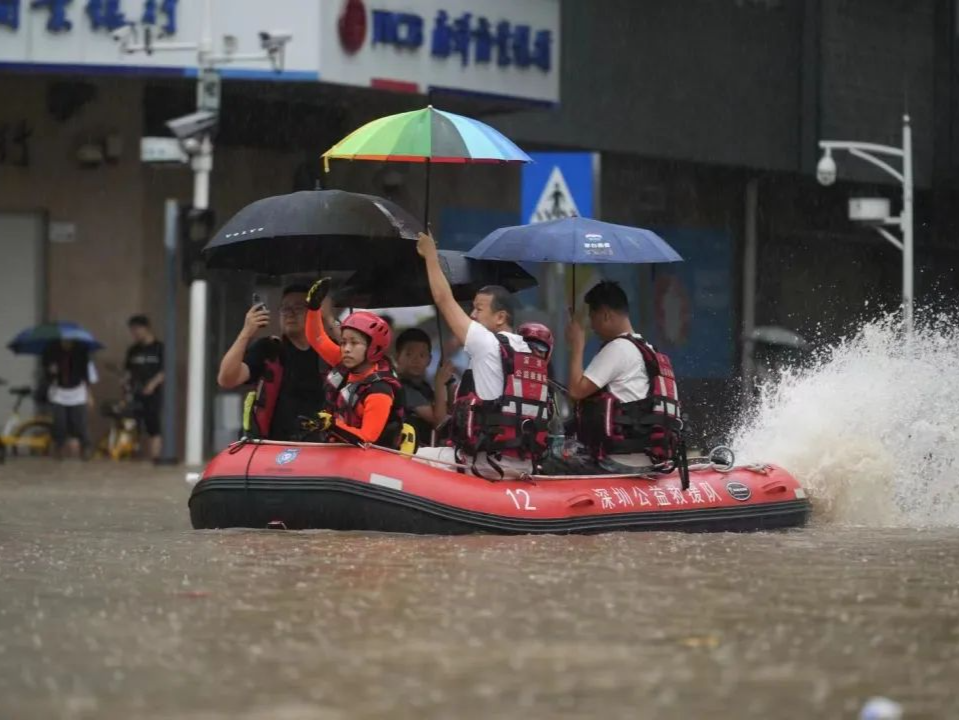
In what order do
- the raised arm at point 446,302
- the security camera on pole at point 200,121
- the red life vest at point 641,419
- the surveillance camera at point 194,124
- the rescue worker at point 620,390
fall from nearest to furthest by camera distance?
1. the raised arm at point 446,302
2. the rescue worker at point 620,390
3. the red life vest at point 641,419
4. the surveillance camera at point 194,124
5. the security camera on pole at point 200,121

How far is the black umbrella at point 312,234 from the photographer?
12.3 meters

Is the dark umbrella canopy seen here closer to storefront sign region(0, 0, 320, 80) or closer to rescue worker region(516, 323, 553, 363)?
rescue worker region(516, 323, 553, 363)

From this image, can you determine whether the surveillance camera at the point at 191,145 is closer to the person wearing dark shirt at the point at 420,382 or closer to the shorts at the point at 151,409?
the shorts at the point at 151,409

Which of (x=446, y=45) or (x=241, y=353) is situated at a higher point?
(x=446, y=45)

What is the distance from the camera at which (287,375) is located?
12523 mm

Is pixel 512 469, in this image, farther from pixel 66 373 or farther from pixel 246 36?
pixel 66 373

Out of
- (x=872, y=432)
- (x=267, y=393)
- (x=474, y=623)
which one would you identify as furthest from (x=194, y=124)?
(x=474, y=623)

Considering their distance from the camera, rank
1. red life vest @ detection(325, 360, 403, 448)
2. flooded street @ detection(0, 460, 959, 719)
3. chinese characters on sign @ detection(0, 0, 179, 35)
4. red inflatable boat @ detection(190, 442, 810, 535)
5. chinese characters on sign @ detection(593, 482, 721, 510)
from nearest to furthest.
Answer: flooded street @ detection(0, 460, 959, 719) < red inflatable boat @ detection(190, 442, 810, 535) < red life vest @ detection(325, 360, 403, 448) < chinese characters on sign @ detection(593, 482, 721, 510) < chinese characters on sign @ detection(0, 0, 179, 35)

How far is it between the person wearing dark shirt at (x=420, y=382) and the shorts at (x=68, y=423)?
1109 cm

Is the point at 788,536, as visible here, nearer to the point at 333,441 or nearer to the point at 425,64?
the point at 333,441

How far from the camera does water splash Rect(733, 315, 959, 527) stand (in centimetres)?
1433

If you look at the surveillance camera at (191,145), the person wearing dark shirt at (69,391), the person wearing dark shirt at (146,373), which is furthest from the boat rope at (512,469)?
the person wearing dark shirt at (146,373)

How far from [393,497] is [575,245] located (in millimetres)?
1969

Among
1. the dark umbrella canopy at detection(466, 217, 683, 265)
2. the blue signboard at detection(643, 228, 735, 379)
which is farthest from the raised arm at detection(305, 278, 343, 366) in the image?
the blue signboard at detection(643, 228, 735, 379)
